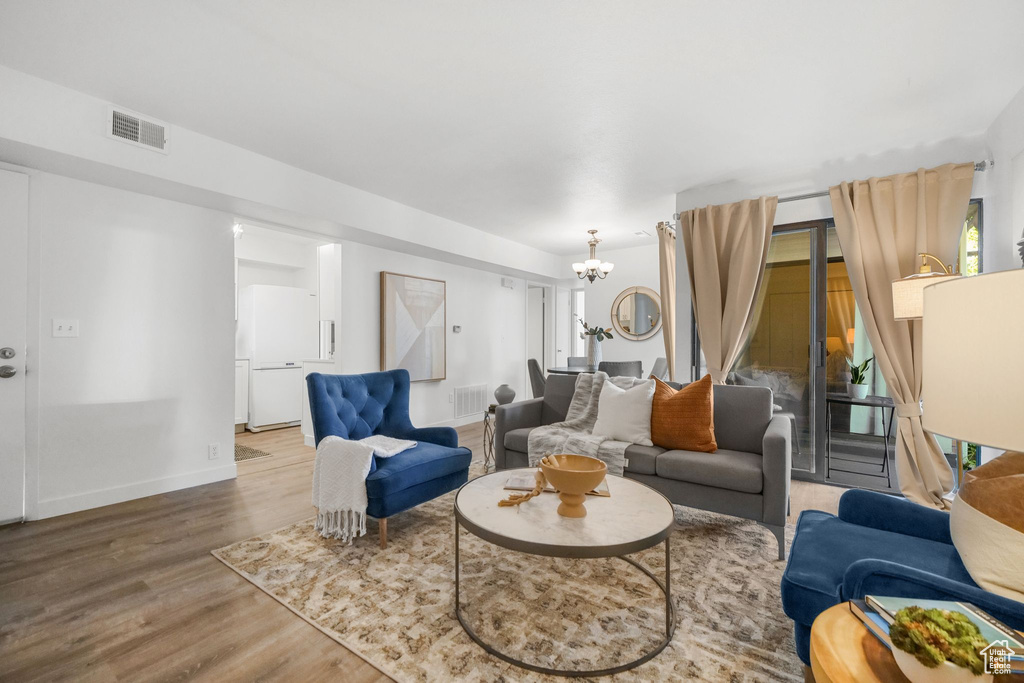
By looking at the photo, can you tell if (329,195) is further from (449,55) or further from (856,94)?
(856,94)

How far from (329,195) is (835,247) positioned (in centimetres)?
460

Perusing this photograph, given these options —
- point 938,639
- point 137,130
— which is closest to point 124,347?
point 137,130

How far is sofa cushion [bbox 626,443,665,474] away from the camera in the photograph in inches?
110

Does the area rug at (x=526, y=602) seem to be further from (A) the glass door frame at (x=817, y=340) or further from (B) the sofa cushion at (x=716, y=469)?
(A) the glass door frame at (x=817, y=340)

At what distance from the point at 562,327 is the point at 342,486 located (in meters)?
6.10

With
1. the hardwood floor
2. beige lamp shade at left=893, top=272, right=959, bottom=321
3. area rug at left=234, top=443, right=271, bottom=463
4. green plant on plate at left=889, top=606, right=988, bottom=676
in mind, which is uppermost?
beige lamp shade at left=893, top=272, right=959, bottom=321

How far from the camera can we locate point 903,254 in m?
3.32

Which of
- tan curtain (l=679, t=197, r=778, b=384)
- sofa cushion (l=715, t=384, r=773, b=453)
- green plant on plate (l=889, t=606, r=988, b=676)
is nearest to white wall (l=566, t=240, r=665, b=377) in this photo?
tan curtain (l=679, t=197, r=778, b=384)

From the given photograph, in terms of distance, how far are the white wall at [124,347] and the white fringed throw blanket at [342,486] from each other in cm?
165

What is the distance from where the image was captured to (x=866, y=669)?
0.86 metres

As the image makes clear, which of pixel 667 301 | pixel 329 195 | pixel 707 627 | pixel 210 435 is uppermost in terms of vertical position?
pixel 329 195

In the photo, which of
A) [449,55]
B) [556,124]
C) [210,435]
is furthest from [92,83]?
[556,124]

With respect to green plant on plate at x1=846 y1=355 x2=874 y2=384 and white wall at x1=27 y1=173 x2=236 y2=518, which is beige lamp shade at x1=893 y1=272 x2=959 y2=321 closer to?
green plant on plate at x1=846 y1=355 x2=874 y2=384

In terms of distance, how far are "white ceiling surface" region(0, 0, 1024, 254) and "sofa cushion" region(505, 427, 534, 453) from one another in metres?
2.14
